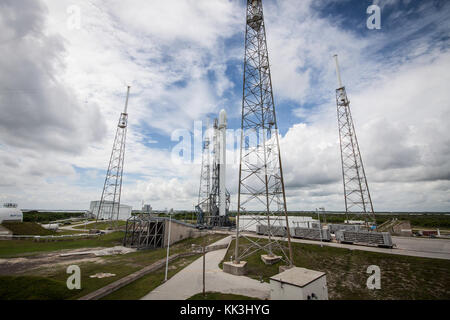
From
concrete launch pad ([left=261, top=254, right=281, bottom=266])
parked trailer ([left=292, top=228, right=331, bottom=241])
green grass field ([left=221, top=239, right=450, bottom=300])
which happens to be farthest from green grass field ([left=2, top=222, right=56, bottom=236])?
parked trailer ([left=292, top=228, right=331, bottom=241])

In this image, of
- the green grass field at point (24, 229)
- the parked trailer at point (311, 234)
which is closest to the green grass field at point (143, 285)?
the parked trailer at point (311, 234)

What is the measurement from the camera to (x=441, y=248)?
2162 cm

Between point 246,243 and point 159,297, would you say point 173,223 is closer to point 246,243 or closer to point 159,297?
point 246,243

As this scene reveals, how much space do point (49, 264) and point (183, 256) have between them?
15.7 m

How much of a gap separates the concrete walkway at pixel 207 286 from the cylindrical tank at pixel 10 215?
5524 centimetres

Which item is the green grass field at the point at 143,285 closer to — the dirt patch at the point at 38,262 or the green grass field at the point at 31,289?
the green grass field at the point at 31,289

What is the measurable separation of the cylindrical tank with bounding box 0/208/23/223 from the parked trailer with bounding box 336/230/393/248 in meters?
71.9

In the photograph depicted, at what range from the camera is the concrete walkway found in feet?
45.1

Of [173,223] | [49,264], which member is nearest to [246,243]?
[173,223]

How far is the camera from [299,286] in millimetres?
10406

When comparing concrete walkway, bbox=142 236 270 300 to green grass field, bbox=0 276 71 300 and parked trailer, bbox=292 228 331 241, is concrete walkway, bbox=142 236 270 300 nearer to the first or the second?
green grass field, bbox=0 276 71 300

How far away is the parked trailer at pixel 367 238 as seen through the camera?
2303cm

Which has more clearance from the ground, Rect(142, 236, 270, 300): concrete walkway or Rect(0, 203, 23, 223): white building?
Rect(0, 203, 23, 223): white building
